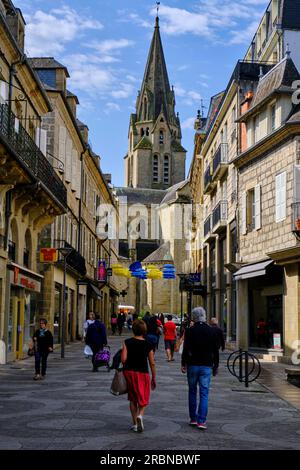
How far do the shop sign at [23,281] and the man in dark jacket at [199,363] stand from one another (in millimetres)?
11657

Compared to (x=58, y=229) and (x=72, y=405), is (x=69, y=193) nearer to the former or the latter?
(x=58, y=229)

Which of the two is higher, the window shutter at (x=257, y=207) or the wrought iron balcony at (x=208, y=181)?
the wrought iron balcony at (x=208, y=181)

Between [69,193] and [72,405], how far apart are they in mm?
21465

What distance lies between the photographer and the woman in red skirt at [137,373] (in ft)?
29.0

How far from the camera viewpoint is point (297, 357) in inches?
868

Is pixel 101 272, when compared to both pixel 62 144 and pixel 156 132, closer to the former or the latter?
pixel 62 144

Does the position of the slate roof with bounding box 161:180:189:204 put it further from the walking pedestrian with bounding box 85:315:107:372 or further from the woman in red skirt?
the woman in red skirt

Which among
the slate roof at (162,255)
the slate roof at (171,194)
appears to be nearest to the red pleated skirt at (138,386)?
the slate roof at (162,255)

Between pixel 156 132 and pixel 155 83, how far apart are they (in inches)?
306

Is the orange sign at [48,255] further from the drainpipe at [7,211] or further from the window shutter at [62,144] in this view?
the window shutter at [62,144]

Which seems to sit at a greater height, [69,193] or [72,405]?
[69,193]

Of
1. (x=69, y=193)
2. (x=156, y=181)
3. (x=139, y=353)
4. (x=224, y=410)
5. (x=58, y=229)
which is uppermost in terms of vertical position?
(x=156, y=181)

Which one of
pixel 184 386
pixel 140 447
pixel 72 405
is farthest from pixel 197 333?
pixel 184 386

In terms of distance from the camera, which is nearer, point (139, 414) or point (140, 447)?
point (140, 447)
